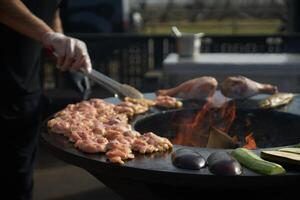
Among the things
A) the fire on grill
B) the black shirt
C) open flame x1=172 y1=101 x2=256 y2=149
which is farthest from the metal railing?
open flame x1=172 y1=101 x2=256 y2=149

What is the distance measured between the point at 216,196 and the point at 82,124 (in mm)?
727

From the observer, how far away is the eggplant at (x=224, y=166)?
1.64 m

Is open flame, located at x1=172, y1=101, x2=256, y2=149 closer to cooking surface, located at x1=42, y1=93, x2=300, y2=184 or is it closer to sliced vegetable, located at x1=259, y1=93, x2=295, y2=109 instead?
sliced vegetable, located at x1=259, y1=93, x2=295, y2=109

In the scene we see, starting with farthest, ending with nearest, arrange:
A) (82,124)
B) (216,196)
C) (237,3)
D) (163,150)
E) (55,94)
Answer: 1. (237,3)
2. (55,94)
3. (82,124)
4. (163,150)
5. (216,196)

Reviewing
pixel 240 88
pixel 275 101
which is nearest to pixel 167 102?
pixel 240 88

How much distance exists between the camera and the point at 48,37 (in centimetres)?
236

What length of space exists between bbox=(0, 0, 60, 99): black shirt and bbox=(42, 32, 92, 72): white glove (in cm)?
60

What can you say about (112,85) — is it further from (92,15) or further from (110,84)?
(92,15)

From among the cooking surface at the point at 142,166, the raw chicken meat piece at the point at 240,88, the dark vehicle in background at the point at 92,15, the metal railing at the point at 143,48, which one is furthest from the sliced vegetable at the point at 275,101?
the dark vehicle in background at the point at 92,15

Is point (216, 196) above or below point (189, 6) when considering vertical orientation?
above

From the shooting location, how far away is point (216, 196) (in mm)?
1815

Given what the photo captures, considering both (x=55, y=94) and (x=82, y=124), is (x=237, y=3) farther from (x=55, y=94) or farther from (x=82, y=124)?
(x=82, y=124)

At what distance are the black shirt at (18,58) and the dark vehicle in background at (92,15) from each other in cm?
524

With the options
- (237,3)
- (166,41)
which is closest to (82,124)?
(166,41)
